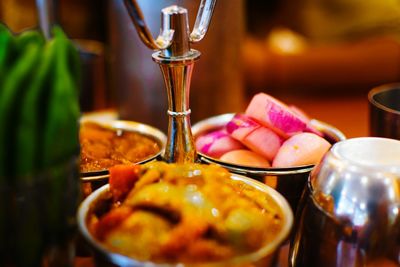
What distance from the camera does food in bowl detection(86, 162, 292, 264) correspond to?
50 cm

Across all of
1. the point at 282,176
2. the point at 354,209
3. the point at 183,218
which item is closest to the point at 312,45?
the point at 282,176

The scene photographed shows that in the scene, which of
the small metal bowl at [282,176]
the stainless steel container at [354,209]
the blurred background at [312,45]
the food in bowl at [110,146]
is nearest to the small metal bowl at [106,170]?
the food in bowl at [110,146]

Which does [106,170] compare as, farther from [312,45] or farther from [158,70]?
[312,45]

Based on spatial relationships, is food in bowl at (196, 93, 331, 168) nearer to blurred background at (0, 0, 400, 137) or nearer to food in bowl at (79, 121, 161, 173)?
food in bowl at (79, 121, 161, 173)

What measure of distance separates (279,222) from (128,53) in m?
0.63

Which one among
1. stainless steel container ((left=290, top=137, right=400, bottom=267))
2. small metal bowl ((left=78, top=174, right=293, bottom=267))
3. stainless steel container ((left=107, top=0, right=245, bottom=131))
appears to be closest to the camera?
small metal bowl ((left=78, top=174, right=293, bottom=267))

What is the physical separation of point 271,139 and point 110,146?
26cm

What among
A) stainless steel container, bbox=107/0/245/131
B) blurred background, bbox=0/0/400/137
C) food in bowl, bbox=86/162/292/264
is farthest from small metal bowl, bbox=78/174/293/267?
blurred background, bbox=0/0/400/137

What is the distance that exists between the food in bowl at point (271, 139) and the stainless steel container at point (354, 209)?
111 mm

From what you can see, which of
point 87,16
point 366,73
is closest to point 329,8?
point 366,73

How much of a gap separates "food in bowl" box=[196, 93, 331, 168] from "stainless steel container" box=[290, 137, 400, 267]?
0.36ft

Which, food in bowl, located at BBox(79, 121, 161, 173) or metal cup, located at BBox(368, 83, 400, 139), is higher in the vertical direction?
metal cup, located at BBox(368, 83, 400, 139)

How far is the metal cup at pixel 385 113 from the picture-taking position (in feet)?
2.65

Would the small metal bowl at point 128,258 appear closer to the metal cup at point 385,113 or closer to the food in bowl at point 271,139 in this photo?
the food in bowl at point 271,139
